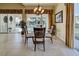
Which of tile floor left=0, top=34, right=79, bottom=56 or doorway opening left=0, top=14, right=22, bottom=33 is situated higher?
doorway opening left=0, top=14, right=22, bottom=33

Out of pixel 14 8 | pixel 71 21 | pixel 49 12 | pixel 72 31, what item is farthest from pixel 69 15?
pixel 14 8

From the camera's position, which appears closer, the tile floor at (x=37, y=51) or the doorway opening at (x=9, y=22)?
the tile floor at (x=37, y=51)

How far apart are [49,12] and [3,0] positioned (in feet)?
38.9

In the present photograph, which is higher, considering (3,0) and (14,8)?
(14,8)

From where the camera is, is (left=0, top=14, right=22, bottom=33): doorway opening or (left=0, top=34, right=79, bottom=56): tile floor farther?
(left=0, top=14, right=22, bottom=33): doorway opening

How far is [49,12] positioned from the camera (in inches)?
513

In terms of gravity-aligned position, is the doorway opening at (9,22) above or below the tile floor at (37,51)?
above

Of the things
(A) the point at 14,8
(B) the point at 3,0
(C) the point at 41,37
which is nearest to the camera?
(B) the point at 3,0

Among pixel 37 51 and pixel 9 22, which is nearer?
pixel 37 51

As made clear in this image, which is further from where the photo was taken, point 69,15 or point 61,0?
point 69,15

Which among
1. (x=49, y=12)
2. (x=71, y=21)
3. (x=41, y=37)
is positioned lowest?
(x=41, y=37)

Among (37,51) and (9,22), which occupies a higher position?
(9,22)

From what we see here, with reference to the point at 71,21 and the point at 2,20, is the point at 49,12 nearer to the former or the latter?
the point at 2,20

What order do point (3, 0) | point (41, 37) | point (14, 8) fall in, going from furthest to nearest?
point (14, 8), point (41, 37), point (3, 0)
